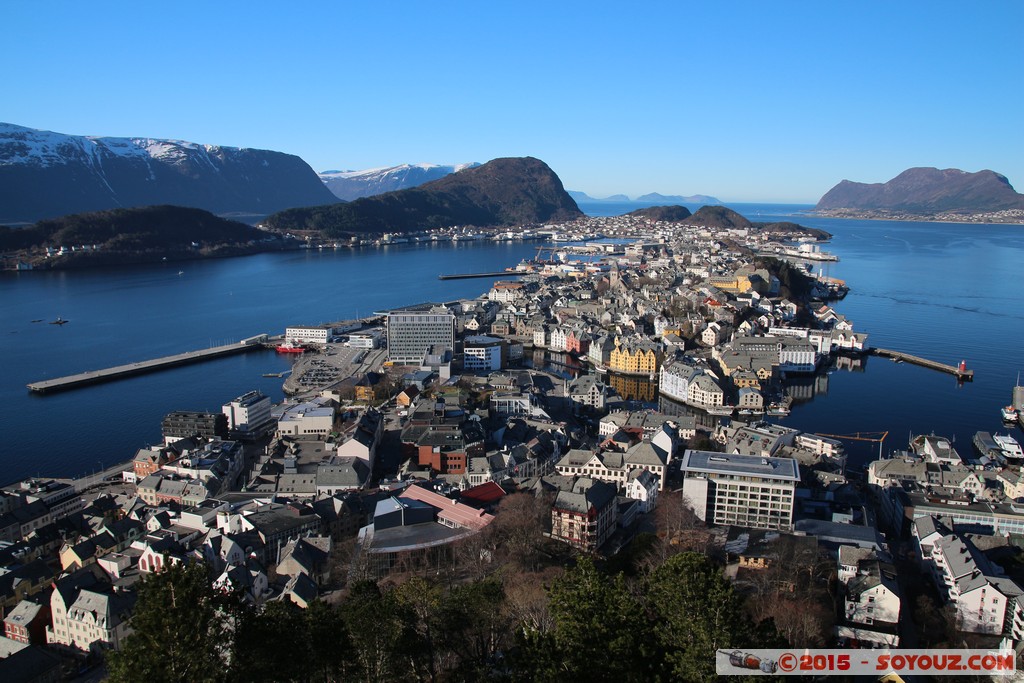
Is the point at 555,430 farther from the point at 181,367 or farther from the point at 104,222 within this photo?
the point at 104,222

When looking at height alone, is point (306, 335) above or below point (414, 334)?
below

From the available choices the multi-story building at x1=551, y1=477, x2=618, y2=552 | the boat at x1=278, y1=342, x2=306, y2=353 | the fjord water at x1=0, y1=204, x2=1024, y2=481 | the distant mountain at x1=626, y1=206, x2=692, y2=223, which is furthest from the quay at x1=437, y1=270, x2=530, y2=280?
the distant mountain at x1=626, y1=206, x2=692, y2=223

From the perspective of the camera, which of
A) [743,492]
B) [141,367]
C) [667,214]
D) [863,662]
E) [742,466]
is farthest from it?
[667,214]

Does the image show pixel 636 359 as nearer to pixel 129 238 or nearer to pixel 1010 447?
pixel 1010 447

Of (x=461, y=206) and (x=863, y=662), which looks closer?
(x=863, y=662)

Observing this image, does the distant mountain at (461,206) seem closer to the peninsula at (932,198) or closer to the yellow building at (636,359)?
the yellow building at (636,359)

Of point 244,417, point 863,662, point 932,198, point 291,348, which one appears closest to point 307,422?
point 244,417
